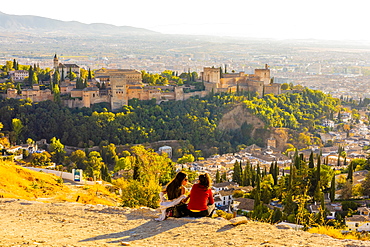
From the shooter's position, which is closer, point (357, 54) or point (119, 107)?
point (119, 107)

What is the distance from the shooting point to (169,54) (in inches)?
5763

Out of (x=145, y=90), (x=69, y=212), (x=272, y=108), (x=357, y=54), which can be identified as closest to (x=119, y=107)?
(x=145, y=90)

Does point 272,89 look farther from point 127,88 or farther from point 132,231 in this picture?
point 132,231

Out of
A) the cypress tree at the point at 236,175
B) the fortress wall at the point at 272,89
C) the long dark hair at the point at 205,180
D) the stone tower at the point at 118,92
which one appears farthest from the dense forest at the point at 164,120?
the long dark hair at the point at 205,180

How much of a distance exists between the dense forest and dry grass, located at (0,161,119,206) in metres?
20.0

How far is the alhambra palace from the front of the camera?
39.9m

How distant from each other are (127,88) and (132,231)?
34347mm

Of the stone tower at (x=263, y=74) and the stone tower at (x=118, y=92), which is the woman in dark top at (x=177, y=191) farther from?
the stone tower at (x=263, y=74)

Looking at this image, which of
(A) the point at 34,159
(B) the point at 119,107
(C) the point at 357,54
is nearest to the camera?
(A) the point at 34,159

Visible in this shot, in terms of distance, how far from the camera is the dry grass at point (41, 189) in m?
13.5

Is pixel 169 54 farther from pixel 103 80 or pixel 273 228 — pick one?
pixel 273 228

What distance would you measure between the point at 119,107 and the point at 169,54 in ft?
350

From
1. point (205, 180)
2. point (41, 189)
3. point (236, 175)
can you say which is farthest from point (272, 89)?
point (205, 180)

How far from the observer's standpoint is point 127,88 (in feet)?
139
